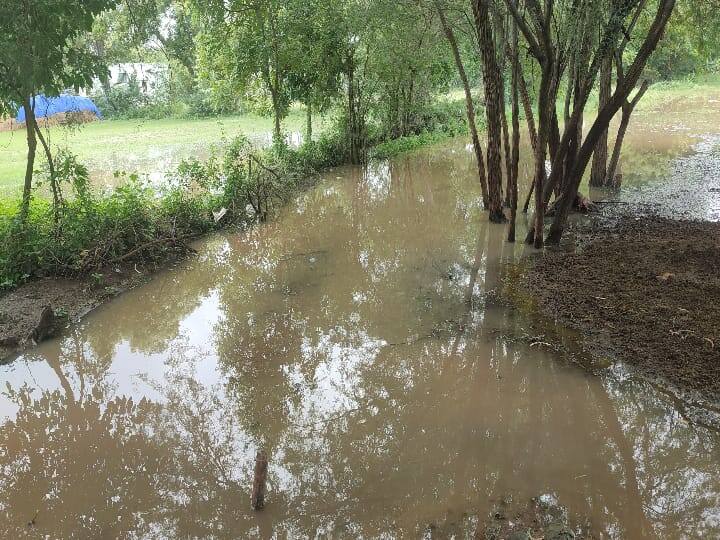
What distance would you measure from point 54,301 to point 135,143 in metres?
14.8

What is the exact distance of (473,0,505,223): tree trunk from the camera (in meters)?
8.12

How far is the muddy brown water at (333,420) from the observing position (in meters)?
4.24

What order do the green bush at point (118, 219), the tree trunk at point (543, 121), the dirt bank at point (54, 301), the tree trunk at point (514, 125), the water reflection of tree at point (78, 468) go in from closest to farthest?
the water reflection of tree at point (78, 468) < the dirt bank at point (54, 301) < the tree trunk at point (543, 121) < the green bush at point (118, 219) < the tree trunk at point (514, 125)

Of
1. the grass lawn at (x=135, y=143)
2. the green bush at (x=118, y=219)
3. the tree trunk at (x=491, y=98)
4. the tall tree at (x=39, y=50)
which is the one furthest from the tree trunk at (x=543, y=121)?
the grass lawn at (x=135, y=143)

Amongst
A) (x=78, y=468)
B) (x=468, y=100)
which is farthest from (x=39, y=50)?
(x=468, y=100)

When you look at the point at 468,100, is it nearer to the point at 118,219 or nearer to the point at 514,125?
the point at 514,125

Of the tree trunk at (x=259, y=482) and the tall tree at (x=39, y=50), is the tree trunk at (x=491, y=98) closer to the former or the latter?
the tall tree at (x=39, y=50)

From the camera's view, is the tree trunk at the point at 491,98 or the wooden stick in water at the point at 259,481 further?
the tree trunk at the point at 491,98

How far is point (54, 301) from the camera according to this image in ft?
25.3

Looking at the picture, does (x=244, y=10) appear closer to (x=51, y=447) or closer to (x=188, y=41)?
(x=188, y=41)

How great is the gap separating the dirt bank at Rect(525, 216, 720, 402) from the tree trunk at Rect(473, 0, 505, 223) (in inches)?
70.1

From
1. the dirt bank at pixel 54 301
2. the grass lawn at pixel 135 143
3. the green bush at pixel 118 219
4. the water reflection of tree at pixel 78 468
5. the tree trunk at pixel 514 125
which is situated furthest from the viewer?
the grass lawn at pixel 135 143

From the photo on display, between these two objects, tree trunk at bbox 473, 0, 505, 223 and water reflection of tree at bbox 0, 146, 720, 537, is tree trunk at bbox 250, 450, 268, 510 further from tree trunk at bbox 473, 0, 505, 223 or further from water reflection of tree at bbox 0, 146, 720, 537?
tree trunk at bbox 473, 0, 505, 223

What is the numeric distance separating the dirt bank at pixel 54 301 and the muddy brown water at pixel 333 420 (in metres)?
0.21
